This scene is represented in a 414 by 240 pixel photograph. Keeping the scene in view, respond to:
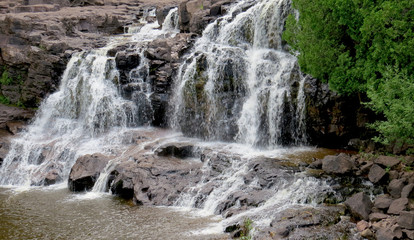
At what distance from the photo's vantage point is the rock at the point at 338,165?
15367 mm

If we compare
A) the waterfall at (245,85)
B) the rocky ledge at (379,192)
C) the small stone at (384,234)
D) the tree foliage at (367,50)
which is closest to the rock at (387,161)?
the rocky ledge at (379,192)

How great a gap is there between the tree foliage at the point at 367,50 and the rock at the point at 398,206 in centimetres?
248

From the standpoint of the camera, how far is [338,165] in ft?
50.9

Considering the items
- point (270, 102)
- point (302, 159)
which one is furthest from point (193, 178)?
point (270, 102)

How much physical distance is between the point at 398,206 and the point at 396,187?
1.13 m

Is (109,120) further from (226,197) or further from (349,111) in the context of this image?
(349,111)

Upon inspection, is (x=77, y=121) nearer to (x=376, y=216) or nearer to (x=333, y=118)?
(x=333, y=118)

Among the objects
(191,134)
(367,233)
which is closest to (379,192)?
(367,233)

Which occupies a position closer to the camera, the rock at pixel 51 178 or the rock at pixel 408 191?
the rock at pixel 408 191

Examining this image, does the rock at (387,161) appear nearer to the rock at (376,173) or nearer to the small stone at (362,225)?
the rock at (376,173)

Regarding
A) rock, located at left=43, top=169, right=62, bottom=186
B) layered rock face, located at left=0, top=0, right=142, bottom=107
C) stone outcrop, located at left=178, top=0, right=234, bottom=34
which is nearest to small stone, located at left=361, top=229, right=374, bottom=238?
rock, located at left=43, top=169, right=62, bottom=186

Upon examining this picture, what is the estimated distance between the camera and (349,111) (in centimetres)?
1883

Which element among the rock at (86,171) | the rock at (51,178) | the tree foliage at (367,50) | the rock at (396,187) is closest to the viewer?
the rock at (396,187)

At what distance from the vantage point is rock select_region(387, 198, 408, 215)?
1198cm
